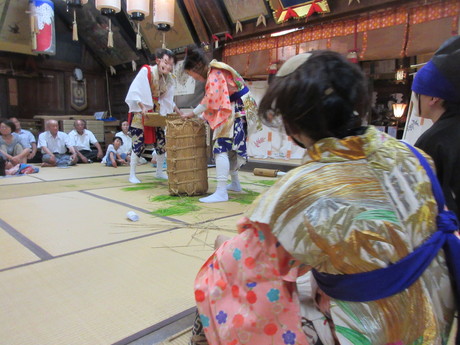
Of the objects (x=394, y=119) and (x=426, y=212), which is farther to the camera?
(x=394, y=119)

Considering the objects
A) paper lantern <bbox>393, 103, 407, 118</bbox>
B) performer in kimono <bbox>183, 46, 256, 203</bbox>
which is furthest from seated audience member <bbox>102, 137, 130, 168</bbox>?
paper lantern <bbox>393, 103, 407, 118</bbox>

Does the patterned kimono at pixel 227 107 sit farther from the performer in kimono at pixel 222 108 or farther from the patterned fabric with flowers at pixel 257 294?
the patterned fabric with flowers at pixel 257 294

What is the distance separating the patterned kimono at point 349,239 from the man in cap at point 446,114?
0.52m

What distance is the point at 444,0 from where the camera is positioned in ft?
12.0

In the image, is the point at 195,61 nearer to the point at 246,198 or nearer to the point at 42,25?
the point at 246,198

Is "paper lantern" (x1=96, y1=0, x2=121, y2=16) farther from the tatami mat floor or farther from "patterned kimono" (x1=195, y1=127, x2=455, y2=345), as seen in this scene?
"patterned kimono" (x1=195, y1=127, x2=455, y2=345)

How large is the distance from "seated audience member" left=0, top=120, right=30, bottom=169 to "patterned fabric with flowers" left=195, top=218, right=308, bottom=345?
5.03 meters

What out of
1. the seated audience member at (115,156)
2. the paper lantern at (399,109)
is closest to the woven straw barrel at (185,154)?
the seated audience member at (115,156)

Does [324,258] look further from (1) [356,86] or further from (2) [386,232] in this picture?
(1) [356,86]

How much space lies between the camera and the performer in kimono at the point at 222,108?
2.89 metres

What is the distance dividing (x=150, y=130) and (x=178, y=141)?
905mm

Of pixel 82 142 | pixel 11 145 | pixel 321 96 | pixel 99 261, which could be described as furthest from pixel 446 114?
pixel 82 142

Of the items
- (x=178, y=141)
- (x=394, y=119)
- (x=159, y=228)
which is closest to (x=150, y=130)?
(x=178, y=141)

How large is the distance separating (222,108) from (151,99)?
1.12 meters
